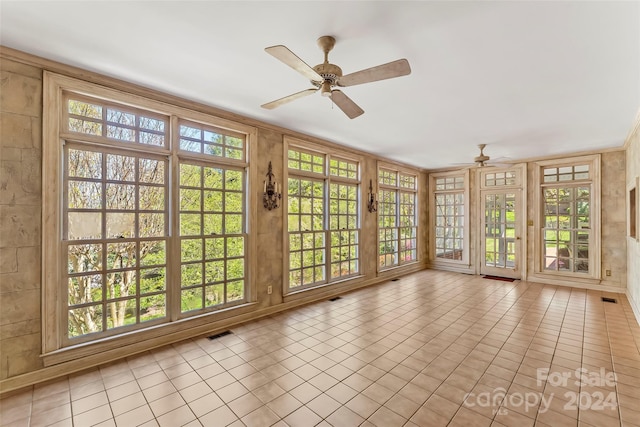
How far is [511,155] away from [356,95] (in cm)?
454

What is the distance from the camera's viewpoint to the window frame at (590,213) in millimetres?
5461

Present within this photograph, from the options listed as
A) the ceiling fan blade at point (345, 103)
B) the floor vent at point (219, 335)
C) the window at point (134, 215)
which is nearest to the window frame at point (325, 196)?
the window at point (134, 215)

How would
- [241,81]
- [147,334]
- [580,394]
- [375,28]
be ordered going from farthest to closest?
1. [147,334]
2. [241,81]
3. [580,394]
4. [375,28]

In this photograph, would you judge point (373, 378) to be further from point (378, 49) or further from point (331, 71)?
point (378, 49)

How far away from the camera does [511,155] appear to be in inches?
232

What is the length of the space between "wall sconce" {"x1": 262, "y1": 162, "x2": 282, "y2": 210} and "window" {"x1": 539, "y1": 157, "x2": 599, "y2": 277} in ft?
18.9

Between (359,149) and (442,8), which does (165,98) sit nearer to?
(442,8)

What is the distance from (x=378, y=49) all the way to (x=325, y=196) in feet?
9.90

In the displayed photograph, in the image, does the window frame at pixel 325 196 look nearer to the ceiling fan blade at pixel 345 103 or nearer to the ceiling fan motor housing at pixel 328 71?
the ceiling fan blade at pixel 345 103

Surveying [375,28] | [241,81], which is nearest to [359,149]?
[241,81]

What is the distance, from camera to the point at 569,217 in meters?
5.86

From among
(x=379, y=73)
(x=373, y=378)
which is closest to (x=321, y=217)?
(x=373, y=378)

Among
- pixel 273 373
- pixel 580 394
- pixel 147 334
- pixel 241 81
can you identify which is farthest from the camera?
pixel 147 334

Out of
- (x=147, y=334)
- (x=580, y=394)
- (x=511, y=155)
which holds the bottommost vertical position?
(x=580, y=394)
